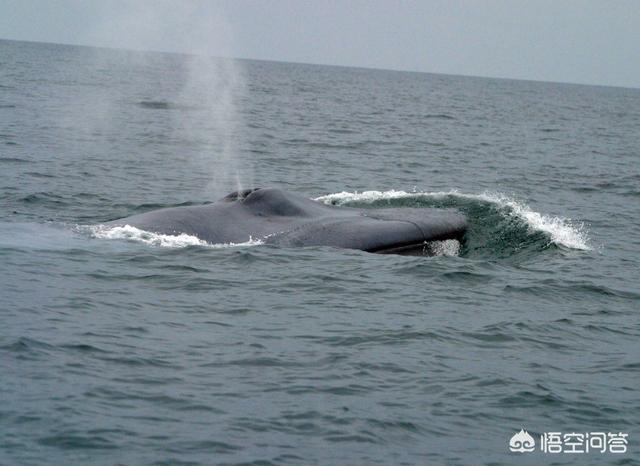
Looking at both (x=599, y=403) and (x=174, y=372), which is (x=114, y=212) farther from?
(x=599, y=403)

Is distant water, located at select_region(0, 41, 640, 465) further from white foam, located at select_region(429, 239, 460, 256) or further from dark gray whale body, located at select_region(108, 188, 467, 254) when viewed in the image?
dark gray whale body, located at select_region(108, 188, 467, 254)

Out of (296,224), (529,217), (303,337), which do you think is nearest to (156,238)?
(296,224)

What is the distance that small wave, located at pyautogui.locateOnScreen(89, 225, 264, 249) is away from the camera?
611 inches

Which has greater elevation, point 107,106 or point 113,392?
point 107,106

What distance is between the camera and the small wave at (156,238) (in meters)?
15.5

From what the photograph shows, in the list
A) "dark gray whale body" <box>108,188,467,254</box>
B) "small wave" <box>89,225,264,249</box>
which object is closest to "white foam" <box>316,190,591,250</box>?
"dark gray whale body" <box>108,188,467,254</box>

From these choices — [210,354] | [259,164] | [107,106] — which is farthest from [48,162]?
[107,106]

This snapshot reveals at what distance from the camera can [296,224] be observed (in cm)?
1617

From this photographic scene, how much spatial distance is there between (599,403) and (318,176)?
65.8 ft

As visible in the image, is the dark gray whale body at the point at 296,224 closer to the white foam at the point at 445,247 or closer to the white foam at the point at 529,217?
the white foam at the point at 445,247

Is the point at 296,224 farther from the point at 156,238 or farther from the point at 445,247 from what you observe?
the point at 445,247

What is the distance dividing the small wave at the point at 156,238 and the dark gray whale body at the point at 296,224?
12 cm

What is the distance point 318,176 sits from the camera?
97.9ft

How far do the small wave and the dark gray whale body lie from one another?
4.7 inches
